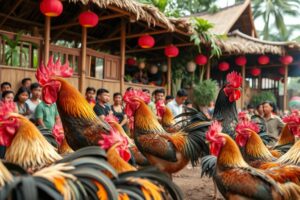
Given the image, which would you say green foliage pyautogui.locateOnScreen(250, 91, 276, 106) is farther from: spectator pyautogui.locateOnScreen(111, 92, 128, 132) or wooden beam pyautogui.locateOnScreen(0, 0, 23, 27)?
wooden beam pyautogui.locateOnScreen(0, 0, 23, 27)

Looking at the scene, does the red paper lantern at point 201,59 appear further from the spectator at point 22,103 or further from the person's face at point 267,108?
the spectator at point 22,103

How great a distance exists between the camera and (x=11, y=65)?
8.00 meters

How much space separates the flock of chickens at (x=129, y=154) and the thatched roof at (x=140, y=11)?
3605mm

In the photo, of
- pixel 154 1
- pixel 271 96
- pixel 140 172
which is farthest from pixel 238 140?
pixel 271 96

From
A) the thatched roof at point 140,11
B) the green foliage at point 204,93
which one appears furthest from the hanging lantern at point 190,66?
the thatched roof at point 140,11

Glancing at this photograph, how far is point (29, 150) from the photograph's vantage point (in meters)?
Result: 2.55

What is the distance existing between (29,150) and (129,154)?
3.18 feet

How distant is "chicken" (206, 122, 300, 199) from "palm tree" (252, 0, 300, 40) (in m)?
27.4

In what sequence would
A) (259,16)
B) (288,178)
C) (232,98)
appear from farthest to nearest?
(259,16), (232,98), (288,178)

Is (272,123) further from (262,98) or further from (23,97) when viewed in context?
(262,98)

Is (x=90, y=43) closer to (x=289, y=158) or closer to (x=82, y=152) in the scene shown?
(x=289, y=158)

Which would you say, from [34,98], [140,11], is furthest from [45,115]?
[140,11]

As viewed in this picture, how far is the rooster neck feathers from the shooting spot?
2521mm

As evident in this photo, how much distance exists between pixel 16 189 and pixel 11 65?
6.82 m
